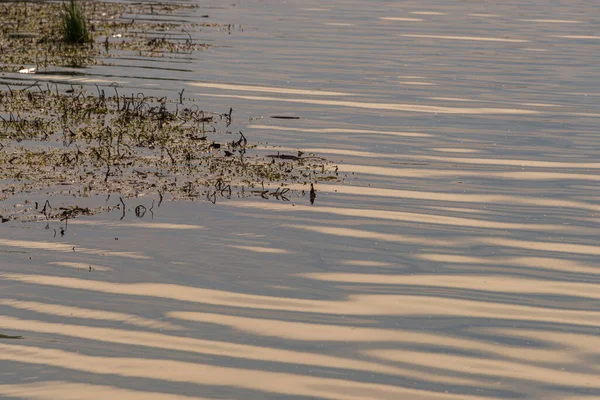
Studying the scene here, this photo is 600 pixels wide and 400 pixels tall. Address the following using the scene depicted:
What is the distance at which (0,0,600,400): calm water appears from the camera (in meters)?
5.95

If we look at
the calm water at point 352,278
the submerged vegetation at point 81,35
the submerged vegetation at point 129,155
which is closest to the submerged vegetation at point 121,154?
the submerged vegetation at point 129,155

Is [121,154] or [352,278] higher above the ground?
[121,154]

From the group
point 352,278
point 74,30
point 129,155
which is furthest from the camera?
point 74,30

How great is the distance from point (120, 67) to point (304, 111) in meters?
4.84

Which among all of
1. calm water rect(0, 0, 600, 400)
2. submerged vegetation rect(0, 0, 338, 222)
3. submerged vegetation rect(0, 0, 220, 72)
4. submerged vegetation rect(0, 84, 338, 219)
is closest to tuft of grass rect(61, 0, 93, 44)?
submerged vegetation rect(0, 0, 220, 72)

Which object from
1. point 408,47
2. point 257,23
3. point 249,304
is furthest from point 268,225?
point 257,23

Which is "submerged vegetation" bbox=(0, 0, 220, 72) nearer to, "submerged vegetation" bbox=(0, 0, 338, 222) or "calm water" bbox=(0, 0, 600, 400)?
"submerged vegetation" bbox=(0, 0, 338, 222)

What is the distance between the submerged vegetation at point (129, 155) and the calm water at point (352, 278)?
39 cm

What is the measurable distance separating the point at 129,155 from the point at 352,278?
434cm

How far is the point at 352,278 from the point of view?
764cm

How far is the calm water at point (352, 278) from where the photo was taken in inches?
234

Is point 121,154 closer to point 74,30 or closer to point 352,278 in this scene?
point 352,278

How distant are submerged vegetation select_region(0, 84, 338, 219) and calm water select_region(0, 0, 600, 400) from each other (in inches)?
15.4

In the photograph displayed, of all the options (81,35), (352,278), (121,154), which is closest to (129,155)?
(121,154)
